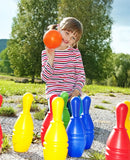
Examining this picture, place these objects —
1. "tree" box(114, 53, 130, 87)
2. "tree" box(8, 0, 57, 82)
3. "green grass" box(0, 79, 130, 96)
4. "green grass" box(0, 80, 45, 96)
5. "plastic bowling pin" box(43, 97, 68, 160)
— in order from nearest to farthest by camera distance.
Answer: "plastic bowling pin" box(43, 97, 68, 160) < "green grass" box(0, 80, 45, 96) < "green grass" box(0, 79, 130, 96) < "tree" box(8, 0, 57, 82) < "tree" box(114, 53, 130, 87)

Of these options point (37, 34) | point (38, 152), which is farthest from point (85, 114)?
point (37, 34)

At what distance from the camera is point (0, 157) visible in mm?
2029

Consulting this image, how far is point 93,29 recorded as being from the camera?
17.1 metres

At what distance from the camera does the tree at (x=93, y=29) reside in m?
17.0

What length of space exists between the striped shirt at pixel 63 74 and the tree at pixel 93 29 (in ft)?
45.6

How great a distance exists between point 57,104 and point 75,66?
1040mm

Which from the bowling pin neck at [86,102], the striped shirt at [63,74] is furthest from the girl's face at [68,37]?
the bowling pin neck at [86,102]

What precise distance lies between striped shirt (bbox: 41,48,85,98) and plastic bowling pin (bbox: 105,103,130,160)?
1.01 m

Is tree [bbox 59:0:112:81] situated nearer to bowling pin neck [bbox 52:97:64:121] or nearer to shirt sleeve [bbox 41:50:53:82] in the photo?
shirt sleeve [bbox 41:50:53:82]

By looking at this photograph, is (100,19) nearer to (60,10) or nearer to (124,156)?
(60,10)

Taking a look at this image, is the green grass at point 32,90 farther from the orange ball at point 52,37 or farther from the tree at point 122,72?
the tree at point 122,72

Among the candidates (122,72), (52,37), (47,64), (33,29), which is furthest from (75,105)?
(122,72)

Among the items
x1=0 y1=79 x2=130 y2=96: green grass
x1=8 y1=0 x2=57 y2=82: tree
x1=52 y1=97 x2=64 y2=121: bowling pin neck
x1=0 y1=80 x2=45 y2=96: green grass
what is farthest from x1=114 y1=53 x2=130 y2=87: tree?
x1=52 y1=97 x2=64 y2=121: bowling pin neck

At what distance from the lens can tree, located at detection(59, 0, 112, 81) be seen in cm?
1698
